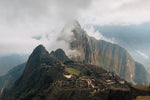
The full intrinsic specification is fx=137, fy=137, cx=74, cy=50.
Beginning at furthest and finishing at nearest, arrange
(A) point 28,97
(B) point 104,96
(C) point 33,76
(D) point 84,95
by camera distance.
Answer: (C) point 33,76
(A) point 28,97
(D) point 84,95
(B) point 104,96

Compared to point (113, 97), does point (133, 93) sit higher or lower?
higher

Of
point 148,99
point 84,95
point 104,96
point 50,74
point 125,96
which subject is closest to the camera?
point 148,99

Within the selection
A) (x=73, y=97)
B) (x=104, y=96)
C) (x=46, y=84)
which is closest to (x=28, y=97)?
(x=46, y=84)

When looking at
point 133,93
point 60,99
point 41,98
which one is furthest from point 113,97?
point 41,98

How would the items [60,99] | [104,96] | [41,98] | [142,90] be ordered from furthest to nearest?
1. [41,98]
2. [60,99]
3. [104,96]
4. [142,90]

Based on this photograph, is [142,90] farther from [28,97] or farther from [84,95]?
[28,97]

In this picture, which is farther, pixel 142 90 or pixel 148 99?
pixel 142 90

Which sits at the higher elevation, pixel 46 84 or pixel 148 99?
pixel 148 99

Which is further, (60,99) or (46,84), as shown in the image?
(46,84)

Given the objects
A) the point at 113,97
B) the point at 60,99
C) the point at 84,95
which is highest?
the point at 113,97

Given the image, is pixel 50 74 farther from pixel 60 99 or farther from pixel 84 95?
pixel 84 95
